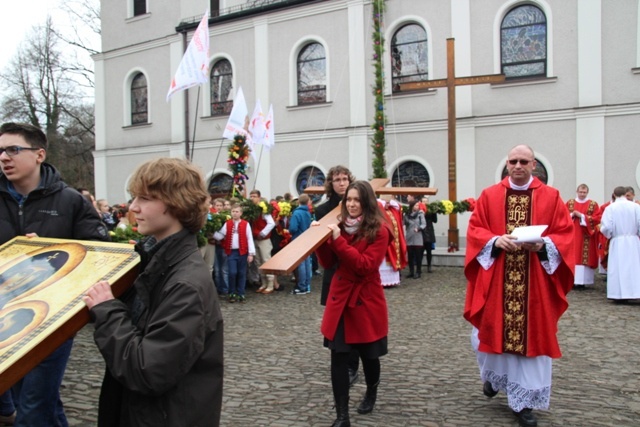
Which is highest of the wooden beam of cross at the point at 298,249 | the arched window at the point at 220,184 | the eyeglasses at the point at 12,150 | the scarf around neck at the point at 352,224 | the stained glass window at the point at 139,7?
the stained glass window at the point at 139,7

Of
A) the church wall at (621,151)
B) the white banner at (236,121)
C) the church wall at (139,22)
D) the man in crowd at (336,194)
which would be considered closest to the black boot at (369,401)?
the man in crowd at (336,194)

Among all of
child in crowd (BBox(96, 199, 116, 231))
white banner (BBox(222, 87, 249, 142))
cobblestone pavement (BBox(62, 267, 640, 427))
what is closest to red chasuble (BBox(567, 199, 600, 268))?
cobblestone pavement (BBox(62, 267, 640, 427))

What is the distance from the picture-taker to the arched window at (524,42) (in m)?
17.4

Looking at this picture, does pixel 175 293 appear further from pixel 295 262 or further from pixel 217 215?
pixel 217 215

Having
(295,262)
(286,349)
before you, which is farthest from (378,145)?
(295,262)

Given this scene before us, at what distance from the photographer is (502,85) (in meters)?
17.7

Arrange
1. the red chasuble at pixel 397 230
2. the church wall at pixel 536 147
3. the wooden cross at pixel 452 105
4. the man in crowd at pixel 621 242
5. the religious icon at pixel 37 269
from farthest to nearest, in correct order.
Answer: the church wall at pixel 536 147 → the wooden cross at pixel 452 105 → the red chasuble at pixel 397 230 → the man in crowd at pixel 621 242 → the religious icon at pixel 37 269

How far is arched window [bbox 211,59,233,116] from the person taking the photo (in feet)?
73.8

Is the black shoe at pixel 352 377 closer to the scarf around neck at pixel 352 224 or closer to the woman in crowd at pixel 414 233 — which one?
the scarf around neck at pixel 352 224

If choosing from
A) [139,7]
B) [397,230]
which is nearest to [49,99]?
[139,7]

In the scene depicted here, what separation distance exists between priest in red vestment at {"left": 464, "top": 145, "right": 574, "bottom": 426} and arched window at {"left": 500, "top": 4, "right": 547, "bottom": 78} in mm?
13987

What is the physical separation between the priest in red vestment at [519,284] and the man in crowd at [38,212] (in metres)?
3.00

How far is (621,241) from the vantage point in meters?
10.5

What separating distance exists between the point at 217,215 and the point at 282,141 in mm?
10625
